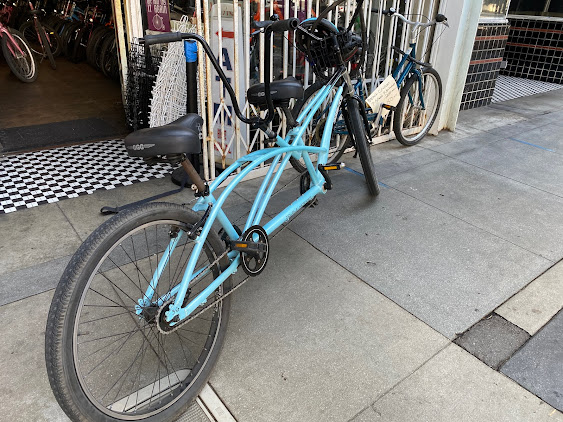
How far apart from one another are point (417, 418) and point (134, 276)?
171cm

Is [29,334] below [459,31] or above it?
below

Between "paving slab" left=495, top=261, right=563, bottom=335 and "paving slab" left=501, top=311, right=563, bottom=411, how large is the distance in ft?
0.21

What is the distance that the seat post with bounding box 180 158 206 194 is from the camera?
1719mm

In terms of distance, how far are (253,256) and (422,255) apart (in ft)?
4.27

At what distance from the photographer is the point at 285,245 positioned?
2.93m

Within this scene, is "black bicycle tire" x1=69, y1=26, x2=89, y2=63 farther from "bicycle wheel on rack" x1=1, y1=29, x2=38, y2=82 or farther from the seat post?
the seat post

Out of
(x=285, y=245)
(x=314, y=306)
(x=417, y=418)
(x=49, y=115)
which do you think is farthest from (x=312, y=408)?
(x=49, y=115)

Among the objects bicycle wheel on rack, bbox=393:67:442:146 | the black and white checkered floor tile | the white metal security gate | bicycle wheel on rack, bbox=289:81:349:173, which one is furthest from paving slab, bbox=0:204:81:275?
bicycle wheel on rack, bbox=393:67:442:146

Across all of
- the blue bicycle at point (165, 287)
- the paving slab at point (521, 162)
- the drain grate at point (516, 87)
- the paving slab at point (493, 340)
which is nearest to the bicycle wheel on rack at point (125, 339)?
the blue bicycle at point (165, 287)

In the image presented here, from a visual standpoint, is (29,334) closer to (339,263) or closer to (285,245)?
(285,245)

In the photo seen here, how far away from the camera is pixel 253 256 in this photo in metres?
2.11

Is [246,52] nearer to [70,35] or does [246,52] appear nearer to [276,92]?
[276,92]

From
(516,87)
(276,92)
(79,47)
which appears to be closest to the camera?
(276,92)

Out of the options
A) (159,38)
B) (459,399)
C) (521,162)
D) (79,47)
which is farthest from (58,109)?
(459,399)
